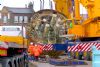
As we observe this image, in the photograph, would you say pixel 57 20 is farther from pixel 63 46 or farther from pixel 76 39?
pixel 76 39

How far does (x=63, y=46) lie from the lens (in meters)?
20.0

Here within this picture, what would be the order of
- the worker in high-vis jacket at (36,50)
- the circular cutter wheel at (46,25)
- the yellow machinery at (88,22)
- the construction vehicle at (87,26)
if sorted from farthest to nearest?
the worker in high-vis jacket at (36,50) → the circular cutter wheel at (46,25) → the construction vehicle at (87,26) → the yellow machinery at (88,22)

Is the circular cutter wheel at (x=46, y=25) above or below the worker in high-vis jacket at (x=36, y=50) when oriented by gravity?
above

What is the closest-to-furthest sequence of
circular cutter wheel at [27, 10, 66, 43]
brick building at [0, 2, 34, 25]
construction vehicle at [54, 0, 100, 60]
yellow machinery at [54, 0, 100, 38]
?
yellow machinery at [54, 0, 100, 38] < construction vehicle at [54, 0, 100, 60] < brick building at [0, 2, 34, 25] < circular cutter wheel at [27, 10, 66, 43]

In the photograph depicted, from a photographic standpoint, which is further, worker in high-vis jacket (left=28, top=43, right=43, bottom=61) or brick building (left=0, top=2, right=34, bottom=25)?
worker in high-vis jacket (left=28, top=43, right=43, bottom=61)

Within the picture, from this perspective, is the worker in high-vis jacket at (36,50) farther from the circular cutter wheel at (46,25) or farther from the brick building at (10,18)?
the brick building at (10,18)

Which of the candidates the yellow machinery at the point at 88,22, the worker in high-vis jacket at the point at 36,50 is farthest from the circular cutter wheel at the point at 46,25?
the yellow machinery at the point at 88,22

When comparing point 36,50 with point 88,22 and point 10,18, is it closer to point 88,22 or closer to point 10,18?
point 88,22

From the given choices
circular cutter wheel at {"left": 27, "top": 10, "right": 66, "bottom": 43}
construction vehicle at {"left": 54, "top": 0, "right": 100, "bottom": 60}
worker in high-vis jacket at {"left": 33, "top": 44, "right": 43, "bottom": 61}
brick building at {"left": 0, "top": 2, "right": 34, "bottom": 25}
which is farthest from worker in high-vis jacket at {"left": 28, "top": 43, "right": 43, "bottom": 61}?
construction vehicle at {"left": 54, "top": 0, "right": 100, "bottom": 60}

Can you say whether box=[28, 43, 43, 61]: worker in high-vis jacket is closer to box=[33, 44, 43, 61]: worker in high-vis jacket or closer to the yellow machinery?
box=[33, 44, 43, 61]: worker in high-vis jacket

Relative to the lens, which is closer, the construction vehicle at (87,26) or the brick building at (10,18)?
the construction vehicle at (87,26)


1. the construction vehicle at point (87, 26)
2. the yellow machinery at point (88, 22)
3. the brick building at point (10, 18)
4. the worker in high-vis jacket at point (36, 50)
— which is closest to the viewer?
the yellow machinery at point (88, 22)

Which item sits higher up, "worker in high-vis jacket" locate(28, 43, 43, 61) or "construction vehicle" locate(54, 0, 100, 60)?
"construction vehicle" locate(54, 0, 100, 60)

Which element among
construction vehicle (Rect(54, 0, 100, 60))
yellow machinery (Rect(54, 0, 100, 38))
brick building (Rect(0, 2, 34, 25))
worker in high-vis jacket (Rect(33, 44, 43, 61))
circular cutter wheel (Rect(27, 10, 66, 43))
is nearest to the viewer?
yellow machinery (Rect(54, 0, 100, 38))
